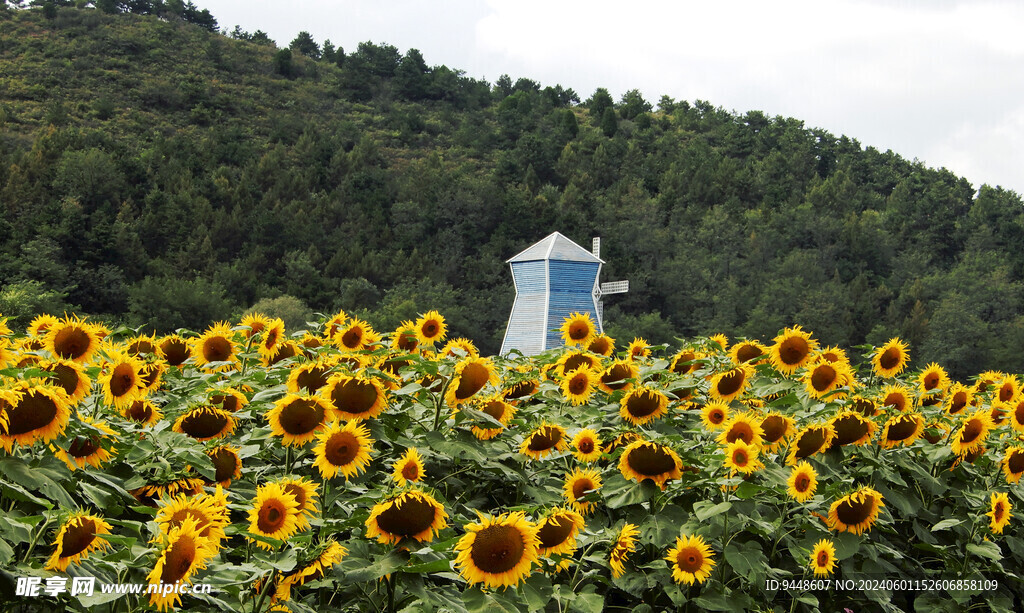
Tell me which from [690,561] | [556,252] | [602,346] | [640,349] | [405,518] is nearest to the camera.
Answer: [405,518]

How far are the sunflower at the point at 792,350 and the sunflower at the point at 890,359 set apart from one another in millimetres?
395

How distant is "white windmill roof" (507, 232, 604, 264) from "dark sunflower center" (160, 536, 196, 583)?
25.6m

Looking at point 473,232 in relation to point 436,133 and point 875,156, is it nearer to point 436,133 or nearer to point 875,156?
point 436,133

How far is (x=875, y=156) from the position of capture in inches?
2753

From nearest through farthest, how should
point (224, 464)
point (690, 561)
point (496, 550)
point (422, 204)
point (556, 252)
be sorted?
1. point (496, 550)
2. point (224, 464)
3. point (690, 561)
4. point (556, 252)
5. point (422, 204)

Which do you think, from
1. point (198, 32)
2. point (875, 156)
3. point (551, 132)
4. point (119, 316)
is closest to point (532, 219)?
point (551, 132)

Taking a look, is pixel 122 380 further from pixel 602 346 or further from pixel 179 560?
pixel 602 346

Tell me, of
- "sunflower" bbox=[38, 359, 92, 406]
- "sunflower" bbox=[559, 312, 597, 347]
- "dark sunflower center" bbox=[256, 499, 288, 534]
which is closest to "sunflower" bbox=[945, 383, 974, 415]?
"sunflower" bbox=[559, 312, 597, 347]

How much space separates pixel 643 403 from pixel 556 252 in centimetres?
2446

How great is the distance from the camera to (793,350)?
396 cm

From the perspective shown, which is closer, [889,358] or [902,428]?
[902,428]

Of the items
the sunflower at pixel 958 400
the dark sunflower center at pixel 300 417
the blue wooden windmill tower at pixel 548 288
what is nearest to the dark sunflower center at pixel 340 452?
the dark sunflower center at pixel 300 417

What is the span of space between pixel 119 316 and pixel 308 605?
36.5 m

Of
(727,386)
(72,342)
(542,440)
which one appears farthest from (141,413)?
(727,386)
